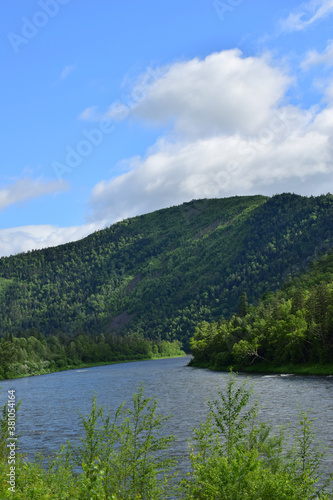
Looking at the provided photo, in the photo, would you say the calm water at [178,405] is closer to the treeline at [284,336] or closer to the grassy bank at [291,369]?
the grassy bank at [291,369]

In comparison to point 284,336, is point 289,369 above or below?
below

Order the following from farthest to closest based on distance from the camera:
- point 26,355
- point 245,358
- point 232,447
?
point 26,355, point 245,358, point 232,447

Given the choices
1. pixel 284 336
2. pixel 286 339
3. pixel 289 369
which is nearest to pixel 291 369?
pixel 289 369

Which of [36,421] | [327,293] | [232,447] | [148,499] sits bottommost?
[36,421]

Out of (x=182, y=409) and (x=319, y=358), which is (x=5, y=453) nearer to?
(x=182, y=409)

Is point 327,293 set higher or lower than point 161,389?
higher

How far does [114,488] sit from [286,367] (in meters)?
101

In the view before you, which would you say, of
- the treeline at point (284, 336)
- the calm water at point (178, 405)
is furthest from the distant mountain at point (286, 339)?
the calm water at point (178, 405)

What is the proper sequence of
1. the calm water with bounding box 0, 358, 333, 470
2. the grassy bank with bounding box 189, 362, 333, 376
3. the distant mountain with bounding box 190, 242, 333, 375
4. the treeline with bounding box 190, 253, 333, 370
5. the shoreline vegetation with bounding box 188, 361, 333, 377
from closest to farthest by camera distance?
the calm water with bounding box 0, 358, 333, 470, the shoreline vegetation with bounding box 188, 361, 333, 377, the grassy bank with bounding box 189, 362, 333, 376, the distant mountain with bounding box 190, 242, 333, 375, the treeline with bounding box 190, 253, 333, 370

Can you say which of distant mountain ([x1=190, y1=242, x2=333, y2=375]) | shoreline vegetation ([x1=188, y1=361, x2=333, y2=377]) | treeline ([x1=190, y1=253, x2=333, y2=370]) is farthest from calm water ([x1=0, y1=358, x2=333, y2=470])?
treeline ([x1=190, y1=253, x2=333, y2=370])

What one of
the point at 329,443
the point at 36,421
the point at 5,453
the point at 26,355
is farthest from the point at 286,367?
the point at 26,355

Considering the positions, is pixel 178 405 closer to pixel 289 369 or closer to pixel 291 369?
pixel 291 369

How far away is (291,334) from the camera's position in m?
113

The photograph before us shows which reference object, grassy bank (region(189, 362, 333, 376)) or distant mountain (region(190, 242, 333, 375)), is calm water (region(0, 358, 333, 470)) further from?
distant mountain (region(190, 242, 333, 375))
